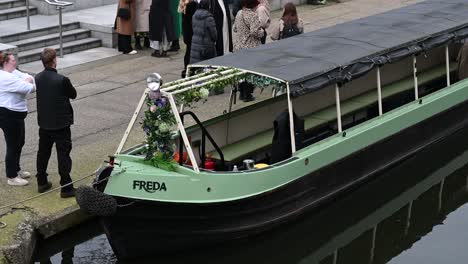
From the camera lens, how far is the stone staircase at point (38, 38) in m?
15.6

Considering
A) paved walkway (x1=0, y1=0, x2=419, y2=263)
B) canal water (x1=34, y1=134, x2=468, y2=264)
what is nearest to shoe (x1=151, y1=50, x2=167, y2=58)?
paved walkway (x1=0, y1=0, x2=419, y2=263)

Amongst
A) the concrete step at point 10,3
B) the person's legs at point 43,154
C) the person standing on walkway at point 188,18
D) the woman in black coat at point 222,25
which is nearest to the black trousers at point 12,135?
the person's legs at point 43,154

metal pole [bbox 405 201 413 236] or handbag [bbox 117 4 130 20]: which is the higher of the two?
handbag [bbox 117 4 130 20]

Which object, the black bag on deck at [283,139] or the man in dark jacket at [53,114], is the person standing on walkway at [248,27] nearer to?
the black bag on deck at [283,139]

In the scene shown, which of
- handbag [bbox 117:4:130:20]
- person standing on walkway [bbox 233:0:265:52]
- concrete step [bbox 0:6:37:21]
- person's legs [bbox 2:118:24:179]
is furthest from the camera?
concrete step [bbox 0:6:37:21]

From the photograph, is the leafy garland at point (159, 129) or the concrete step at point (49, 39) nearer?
the leafy garland at point (159, 129)

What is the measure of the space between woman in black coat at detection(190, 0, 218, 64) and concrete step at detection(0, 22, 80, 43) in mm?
4060

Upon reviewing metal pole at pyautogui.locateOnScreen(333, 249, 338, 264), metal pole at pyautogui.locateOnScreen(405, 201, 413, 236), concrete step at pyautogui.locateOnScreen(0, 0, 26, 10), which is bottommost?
metal pole at pyautogui.locateOnScreen(333, 249, 338, 264)

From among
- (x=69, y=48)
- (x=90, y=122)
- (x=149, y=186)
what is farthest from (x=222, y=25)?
(x=149, y=186)

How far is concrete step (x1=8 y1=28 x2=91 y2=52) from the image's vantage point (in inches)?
620

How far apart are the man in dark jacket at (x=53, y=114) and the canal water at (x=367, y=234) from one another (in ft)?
2.71

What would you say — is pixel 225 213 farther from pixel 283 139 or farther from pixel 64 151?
pixel 64 151

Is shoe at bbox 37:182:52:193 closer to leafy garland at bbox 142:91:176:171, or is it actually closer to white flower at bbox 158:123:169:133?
leafy garland at bbox 142:91:176:171

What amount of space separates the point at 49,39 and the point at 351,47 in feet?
23.2
